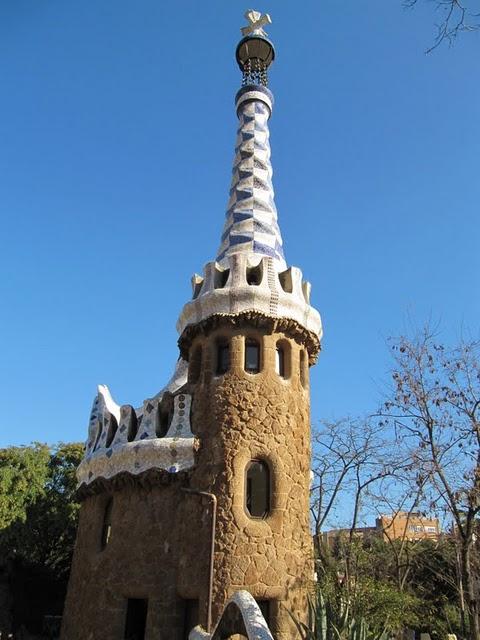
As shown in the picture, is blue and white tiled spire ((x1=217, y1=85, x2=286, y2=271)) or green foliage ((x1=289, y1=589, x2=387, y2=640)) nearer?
green foliage ((x1=289, y1=589, x2=387, y2=640))

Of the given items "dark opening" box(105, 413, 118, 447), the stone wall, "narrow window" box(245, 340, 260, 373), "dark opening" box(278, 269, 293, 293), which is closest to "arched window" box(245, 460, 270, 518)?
the stone wall

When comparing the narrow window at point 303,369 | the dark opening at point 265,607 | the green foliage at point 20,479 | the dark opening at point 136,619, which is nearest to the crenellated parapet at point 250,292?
the narrow window at point 303,369

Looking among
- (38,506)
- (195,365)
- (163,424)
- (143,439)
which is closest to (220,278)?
(195,365)

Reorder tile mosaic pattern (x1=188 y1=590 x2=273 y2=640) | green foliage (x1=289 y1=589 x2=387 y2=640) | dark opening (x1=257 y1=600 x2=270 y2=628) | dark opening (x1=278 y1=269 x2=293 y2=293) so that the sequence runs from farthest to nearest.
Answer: dark opening (x1=278 y1=269 x2=293 y2=293) < dark opening (x1=257 y1=600 x2=270 y2=628) < green foliage (x1=289 y1=589 x2=387 y2=640) < tile mosaic pattern (x1=188 y1=590 x2=273 y2=640)

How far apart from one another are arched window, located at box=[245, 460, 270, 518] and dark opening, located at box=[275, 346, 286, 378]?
69.5 inches

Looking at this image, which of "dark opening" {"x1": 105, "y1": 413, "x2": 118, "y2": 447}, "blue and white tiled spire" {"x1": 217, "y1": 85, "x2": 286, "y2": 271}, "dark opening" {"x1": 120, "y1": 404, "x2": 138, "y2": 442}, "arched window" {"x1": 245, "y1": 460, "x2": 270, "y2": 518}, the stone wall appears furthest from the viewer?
"blue and white tiled spire" {"x1": 217, "y1": 85, "x2": 286, "y2": 271}

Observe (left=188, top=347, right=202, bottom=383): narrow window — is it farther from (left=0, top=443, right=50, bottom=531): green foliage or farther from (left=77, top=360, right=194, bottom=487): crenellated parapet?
(left=0, top=443, right=50, bottom=531): green foliage

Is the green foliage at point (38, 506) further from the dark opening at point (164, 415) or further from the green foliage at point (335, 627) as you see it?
the green foliage at point (335, 627)

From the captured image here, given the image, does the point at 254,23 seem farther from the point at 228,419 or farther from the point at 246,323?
the point at 228,419

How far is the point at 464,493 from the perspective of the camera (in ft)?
33.2

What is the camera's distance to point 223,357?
11.1 meters

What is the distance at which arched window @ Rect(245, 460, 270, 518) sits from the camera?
32.8ft

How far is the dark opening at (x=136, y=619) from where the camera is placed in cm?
1020

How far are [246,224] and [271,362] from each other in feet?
12.0
